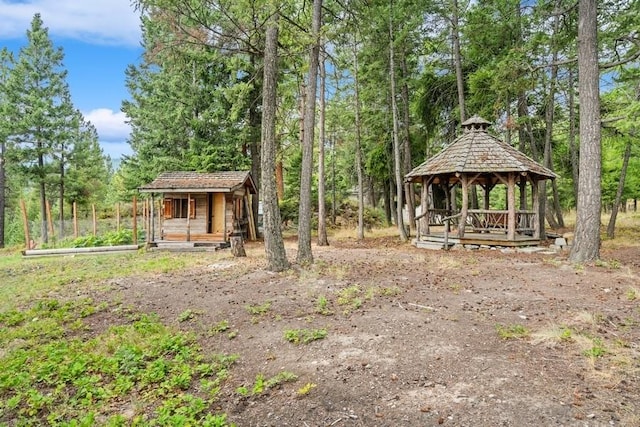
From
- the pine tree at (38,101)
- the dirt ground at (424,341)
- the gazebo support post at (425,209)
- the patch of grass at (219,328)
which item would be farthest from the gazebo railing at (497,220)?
the pine tree at (38,101)

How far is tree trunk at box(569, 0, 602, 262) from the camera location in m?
9.52

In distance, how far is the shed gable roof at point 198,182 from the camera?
55.2 ft

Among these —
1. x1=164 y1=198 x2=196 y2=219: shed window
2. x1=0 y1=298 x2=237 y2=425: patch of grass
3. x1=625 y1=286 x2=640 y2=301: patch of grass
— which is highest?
x1=164 y1=198 x2=196 y2=219: shed window

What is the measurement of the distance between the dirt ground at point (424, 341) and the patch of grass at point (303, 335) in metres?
0.08

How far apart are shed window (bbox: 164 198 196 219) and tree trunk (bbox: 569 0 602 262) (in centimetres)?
1506

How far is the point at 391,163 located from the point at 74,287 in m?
17.0

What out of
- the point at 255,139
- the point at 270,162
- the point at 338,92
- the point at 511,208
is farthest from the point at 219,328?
the point at 255,139

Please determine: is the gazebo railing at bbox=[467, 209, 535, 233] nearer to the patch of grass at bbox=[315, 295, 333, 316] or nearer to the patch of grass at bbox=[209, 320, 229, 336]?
the patch of grass at bbox=[315, 295, 333, 316]

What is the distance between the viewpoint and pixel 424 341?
4.85 meters

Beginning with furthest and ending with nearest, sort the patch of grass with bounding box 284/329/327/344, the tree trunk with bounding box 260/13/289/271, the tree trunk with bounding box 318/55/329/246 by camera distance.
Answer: the tree trunk with bounding box 318/55/329/246 < the tree trunk with bounding box 260/13/289/271 < the patch of grass with bounding box 284/329/327/344

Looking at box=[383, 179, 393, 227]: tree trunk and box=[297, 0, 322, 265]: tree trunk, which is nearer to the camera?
box=[297, 0, 322, 265]: tree trunk

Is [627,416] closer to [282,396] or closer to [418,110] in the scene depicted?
[282,396]

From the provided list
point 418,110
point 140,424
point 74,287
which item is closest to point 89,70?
point 74,287

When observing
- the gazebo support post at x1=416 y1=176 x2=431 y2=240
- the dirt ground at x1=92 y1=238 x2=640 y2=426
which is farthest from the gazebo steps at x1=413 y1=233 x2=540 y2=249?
the dirt ground at x1=92 y1=238 x2=640 y2=426
